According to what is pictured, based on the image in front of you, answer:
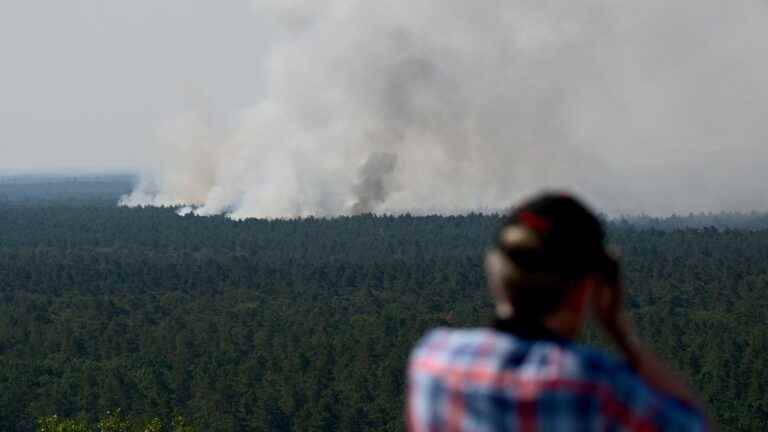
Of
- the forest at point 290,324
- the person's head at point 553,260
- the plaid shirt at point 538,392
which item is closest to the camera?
the plaid shirt at point 538,392

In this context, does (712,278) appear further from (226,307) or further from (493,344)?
(493,344)

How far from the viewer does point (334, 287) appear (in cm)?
15100

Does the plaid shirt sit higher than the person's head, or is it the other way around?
the person's head

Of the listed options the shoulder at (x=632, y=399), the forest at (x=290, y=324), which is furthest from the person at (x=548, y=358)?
the forest at (x=290, y=324)

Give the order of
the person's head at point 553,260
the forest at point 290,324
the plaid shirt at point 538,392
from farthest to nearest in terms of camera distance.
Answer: the forest at point 290,324
the person's head at point 553,260
the plaid shirt at point 538,392

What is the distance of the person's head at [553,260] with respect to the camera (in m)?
5.49

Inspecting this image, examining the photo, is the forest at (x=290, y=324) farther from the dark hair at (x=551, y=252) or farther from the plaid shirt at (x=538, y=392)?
the dark hair at (x=551, y=252)

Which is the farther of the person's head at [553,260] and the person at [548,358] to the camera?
the person's head at [553,260]

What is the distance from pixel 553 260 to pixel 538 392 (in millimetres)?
522

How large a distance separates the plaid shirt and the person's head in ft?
0.48

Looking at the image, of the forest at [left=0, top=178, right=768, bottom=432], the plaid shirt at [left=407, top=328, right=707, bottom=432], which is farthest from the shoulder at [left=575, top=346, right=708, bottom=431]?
the forest at [left=0, top=178, right=768, bottom=432]

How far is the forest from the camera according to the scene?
301ft

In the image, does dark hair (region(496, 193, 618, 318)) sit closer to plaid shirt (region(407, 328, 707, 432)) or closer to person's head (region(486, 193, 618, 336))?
person's head (region(486, 193, 618, 336))

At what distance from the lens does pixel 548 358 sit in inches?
210
